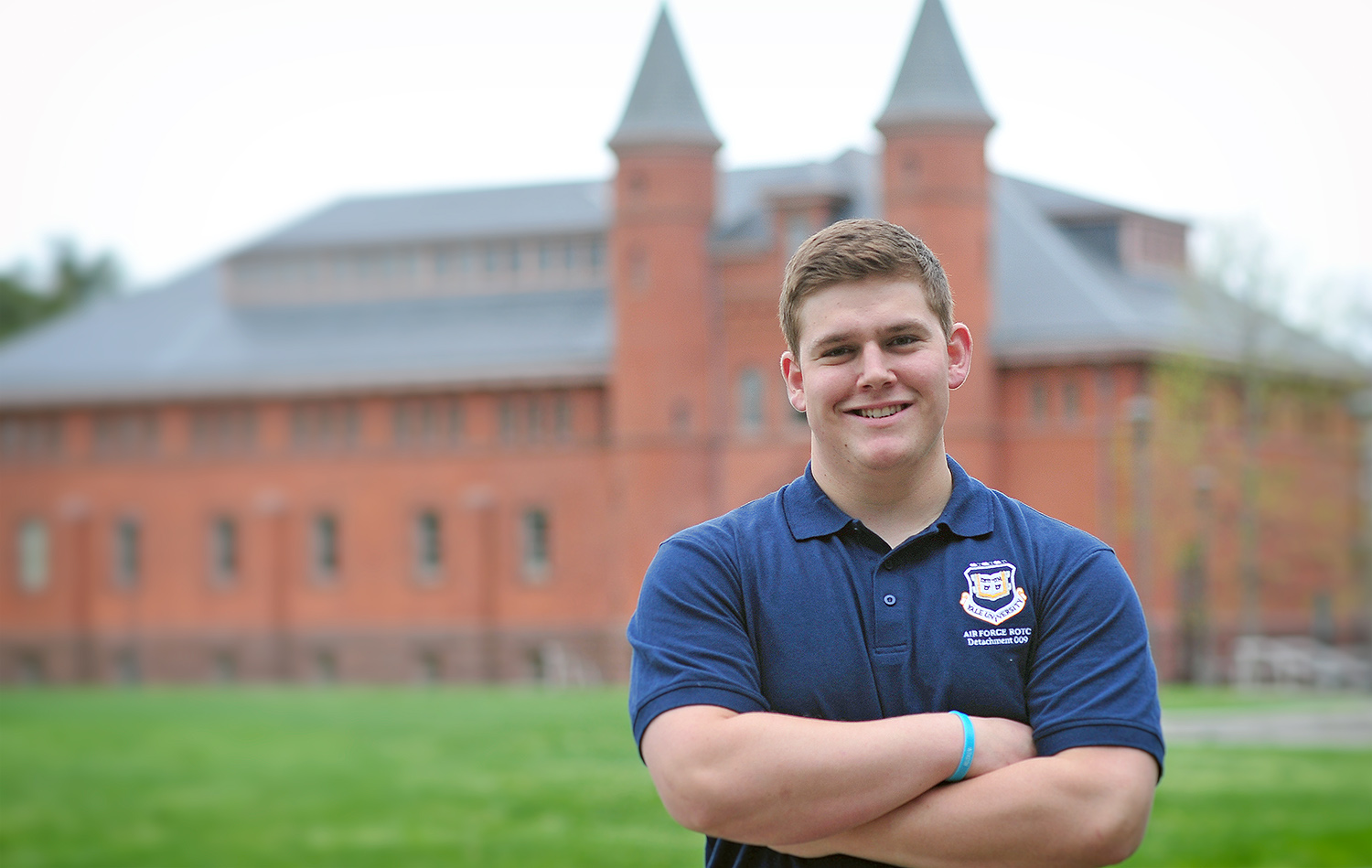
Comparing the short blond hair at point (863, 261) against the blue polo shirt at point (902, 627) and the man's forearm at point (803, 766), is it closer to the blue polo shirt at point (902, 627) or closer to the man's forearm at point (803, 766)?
the blue polo shirt at point (902, 627)

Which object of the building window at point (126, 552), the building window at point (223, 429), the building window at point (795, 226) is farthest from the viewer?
the building window at point (126, 552)

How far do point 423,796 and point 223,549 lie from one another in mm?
29190

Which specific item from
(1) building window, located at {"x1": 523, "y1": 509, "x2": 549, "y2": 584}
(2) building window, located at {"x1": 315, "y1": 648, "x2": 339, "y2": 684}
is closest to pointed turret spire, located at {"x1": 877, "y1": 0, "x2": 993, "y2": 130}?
(1) building window, located at {"x1": 523, "y1": 509, "x2": 549, "y2": 584}

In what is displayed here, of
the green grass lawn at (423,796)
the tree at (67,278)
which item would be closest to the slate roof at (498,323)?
the green grass lawn at (423,796)

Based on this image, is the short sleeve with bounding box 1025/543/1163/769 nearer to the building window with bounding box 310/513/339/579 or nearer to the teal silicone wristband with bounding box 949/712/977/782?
the teal silicone wristband with bounding box 949/712/977/782

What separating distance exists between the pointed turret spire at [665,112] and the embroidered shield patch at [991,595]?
36454mm

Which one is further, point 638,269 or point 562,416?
point 562,416

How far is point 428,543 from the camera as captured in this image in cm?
4481

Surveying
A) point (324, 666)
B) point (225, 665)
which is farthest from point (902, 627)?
point (225, 665)

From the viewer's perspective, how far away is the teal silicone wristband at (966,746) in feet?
9.59

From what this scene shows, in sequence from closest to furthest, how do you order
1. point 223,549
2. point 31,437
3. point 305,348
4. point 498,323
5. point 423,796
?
1. point 423,796
2. point 498,323
3. point 305,348
4. point 223,549
5. point 31,437

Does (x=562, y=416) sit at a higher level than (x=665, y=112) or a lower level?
lower

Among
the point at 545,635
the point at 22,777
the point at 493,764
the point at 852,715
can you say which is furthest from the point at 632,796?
the point at 545,635

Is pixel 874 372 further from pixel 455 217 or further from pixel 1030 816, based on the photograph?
pixel 455 217
